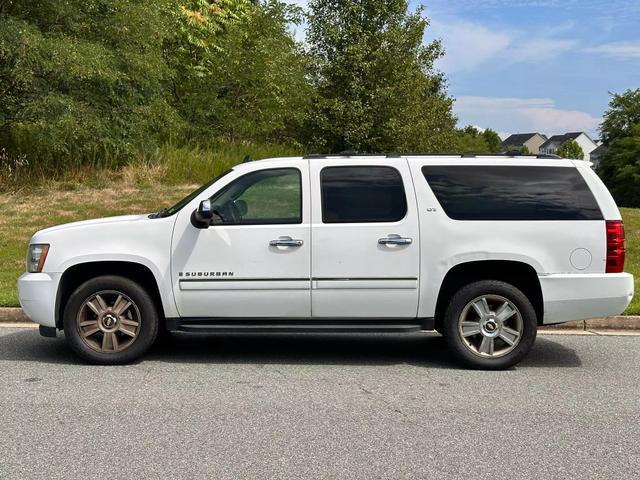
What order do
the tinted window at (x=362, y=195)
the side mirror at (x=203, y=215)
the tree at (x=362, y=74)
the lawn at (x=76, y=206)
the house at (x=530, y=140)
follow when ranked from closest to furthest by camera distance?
1. the side mirror at (x=203, y=215)
2. the tinted window at (x=362, y=195)
3. the lawn at (x=76, y=206)
4. the tree at (x=362, y=74)
5. the house at (x=530, y=140)

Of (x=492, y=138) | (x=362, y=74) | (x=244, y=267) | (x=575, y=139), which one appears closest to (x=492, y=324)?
(x=244, y=267)

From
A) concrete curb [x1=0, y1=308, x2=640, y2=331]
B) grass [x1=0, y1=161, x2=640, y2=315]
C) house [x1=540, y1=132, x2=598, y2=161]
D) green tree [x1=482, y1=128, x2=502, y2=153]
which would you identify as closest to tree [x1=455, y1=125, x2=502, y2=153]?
green tree [x1=482, y1=128, x2=502, y2=153]

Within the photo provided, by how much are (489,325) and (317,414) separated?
6.65ft

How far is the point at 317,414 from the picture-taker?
488 cm

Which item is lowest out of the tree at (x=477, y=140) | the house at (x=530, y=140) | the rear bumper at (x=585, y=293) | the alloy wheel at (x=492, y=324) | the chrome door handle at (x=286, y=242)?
the alloy wheel at (x=492, y=324)

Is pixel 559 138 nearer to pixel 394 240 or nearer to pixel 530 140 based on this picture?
pixel 530 140

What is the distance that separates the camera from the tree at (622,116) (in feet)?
255

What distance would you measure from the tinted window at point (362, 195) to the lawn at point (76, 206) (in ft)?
19.9

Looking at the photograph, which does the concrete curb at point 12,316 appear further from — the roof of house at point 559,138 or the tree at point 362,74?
the roof of house at point 559,138

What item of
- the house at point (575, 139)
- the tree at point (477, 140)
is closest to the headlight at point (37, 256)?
the tree at point (477, 140)

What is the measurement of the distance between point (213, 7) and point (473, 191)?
2356 centimetres

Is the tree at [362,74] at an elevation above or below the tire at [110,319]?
above

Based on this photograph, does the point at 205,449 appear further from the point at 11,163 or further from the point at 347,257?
the point at 11,163

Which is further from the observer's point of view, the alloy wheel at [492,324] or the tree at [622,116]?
the tree at [622,116]
